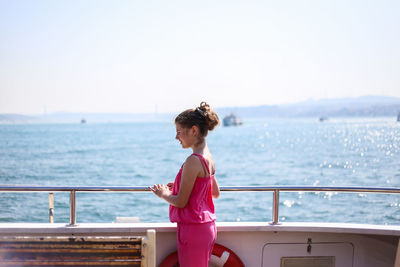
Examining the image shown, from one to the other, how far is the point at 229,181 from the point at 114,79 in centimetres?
6675

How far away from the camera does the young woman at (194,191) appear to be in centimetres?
212

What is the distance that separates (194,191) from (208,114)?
41 centimetres

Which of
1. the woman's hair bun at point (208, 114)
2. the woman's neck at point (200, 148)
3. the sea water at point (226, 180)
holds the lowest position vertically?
the sea water at point (226, 180)

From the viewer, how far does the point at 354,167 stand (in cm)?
3650

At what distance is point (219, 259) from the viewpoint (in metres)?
2.83

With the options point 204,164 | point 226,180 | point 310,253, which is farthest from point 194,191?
point 226,180

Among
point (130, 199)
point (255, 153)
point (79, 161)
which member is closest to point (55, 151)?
point (79, 161)

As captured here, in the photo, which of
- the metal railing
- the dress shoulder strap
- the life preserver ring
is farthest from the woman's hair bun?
the life preserver ring

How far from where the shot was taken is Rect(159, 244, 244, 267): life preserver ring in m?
2.79

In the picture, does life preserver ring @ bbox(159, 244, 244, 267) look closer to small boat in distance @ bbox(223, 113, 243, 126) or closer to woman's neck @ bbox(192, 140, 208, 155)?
woman's neck @ bbox(192, 140, 208, 155)

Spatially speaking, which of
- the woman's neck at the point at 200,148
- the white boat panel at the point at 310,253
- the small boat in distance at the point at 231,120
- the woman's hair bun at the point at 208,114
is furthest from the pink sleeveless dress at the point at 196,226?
the small boat in distance at the point at 231,120

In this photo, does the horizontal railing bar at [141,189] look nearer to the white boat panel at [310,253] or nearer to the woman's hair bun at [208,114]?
the white boat panel at [310,253]

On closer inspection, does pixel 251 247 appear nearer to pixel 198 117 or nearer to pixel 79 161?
pixel 198 117

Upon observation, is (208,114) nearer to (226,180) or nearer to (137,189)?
(137,189)
